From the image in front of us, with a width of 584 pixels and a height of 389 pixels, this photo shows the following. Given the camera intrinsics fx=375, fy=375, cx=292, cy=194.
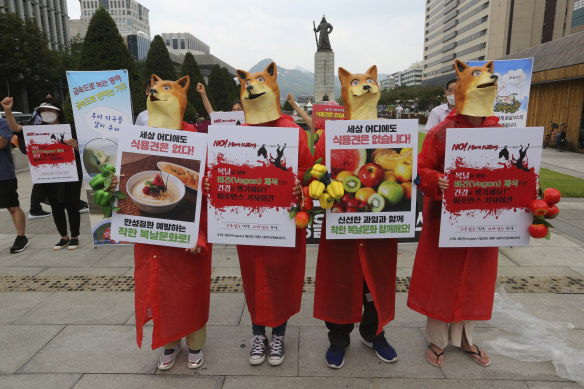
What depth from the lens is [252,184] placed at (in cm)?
258

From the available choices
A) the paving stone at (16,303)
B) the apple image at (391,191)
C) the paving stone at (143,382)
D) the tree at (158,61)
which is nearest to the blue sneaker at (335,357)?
the paving stone at (143,382)

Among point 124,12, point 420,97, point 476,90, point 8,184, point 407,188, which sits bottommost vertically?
point 8,184

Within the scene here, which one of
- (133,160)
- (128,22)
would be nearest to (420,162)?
(133,160)

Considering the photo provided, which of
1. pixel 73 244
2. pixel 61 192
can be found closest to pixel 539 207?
pixel 61 192

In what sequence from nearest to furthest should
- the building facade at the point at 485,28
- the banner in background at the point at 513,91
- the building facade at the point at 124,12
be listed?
the banner in background at the point at 513,91
the building facade at the point at 485,28
the building facade at the point at 124,12

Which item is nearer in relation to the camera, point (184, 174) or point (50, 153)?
point (184, 174)

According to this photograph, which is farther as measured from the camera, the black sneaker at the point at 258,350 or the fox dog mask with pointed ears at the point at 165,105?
the black sneaker at the point at 258,350

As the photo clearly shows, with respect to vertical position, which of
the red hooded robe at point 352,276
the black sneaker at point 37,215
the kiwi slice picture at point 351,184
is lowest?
the black sneaker at point 37,215

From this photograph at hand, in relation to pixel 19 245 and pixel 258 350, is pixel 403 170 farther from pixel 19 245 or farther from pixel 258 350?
pixel 19 245

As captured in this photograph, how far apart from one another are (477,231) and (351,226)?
0.90 metres

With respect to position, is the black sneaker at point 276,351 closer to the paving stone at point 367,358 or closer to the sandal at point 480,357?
the paving stone at point 367,358

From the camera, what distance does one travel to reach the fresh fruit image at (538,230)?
2555 mm

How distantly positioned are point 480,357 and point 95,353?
121 inches

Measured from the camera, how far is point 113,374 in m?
2.84
